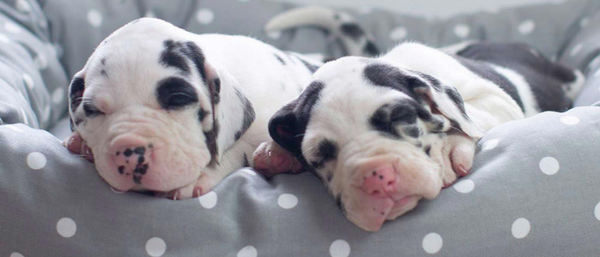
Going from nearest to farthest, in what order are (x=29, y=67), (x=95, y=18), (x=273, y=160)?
(x=273, y=160) < (x=29, y=67) < (x=95, y=18)

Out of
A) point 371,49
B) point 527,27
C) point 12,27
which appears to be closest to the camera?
point 12,27

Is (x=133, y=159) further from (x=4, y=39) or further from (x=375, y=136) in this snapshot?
(x=4, y=39)

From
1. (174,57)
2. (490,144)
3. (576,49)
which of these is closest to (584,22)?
(576,49)

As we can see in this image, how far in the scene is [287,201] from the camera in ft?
7.09

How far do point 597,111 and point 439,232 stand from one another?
2.99 ft

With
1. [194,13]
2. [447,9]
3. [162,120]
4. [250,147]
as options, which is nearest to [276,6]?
[194,13]

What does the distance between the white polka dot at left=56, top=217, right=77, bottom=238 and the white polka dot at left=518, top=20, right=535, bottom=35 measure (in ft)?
11.6

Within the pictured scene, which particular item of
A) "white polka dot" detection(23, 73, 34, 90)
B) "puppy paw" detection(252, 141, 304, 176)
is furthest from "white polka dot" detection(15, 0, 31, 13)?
"puppy paw" detection(252, 141, 304, 176)

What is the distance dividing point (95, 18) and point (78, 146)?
5.71 feet

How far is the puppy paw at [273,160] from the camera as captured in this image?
7.97ft

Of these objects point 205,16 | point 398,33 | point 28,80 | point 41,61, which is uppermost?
point 28,80

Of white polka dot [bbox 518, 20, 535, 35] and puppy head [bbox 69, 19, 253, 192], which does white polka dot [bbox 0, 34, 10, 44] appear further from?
white polka dot [bbox 518, 20, 535, 35]

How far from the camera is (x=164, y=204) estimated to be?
211cm

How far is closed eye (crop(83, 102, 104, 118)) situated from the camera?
7.20 ft
